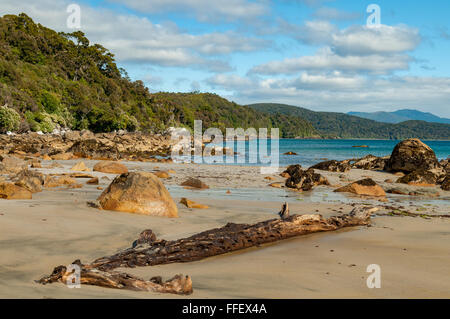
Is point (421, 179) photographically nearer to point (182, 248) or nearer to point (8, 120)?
point (182, 248)

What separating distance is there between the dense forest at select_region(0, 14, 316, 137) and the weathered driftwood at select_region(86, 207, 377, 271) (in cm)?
3977

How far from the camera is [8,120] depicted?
3803 cm

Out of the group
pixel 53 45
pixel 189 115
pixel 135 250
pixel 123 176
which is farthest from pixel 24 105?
pixel 189 115

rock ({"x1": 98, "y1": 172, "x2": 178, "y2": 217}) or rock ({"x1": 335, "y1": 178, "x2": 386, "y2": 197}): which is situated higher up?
rock ({"x1": 98, "y1": 172, "x2": 178, "y2": 217})

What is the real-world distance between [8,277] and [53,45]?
88789 mm

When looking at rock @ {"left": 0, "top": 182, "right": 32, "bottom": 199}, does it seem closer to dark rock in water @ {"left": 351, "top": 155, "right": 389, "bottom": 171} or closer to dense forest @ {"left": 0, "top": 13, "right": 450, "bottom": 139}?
dark rock in water @ {"left": 351, "top": 155, "right": 389, "bottom": 171}

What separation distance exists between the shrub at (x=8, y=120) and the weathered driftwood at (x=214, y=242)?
39446 mm

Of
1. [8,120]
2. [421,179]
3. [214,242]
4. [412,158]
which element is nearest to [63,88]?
[8,120]

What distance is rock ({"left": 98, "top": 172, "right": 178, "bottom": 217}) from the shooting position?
22.7 ft

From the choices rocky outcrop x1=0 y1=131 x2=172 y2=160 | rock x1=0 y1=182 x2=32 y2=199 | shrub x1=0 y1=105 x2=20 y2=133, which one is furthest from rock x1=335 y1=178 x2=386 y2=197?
shrub x1=0 y1=105 x2=20 y2=133

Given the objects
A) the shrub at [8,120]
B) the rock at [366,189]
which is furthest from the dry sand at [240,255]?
the shrub at [8,120]

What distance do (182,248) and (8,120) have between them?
4018cm

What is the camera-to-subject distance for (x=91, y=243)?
197 inches
